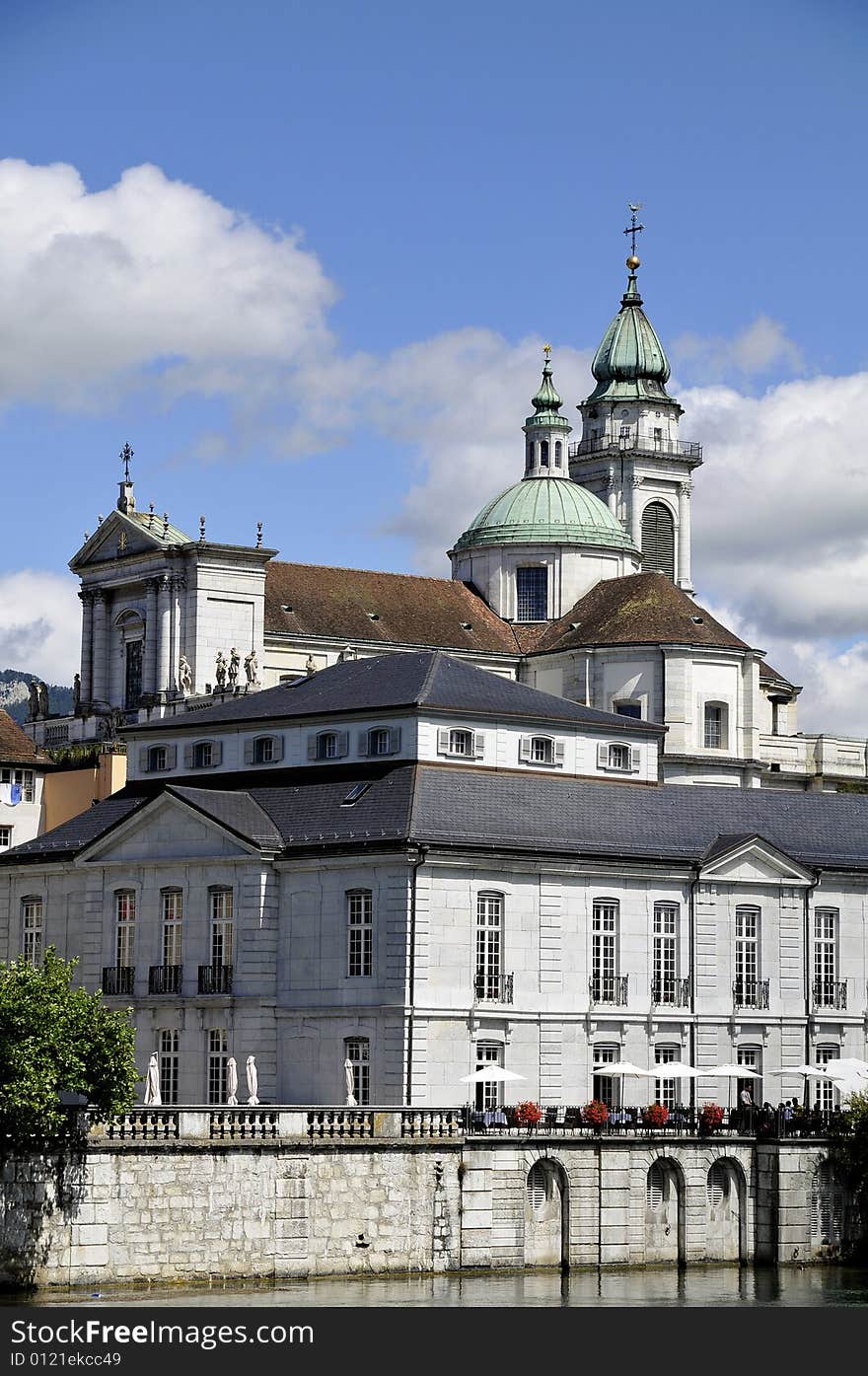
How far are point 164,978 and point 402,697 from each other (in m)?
11.0

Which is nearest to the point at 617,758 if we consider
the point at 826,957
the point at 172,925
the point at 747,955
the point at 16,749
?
the point at 747,955

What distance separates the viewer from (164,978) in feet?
298

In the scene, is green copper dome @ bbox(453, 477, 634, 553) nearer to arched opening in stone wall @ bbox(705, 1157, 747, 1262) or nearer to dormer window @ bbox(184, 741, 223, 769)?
dormer window @ bbox(184, 741, 223, 769)

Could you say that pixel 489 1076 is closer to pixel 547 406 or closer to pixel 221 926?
pixel 221 926

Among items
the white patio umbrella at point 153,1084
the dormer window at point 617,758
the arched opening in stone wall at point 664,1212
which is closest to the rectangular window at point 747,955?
the dormer window at point 617,758

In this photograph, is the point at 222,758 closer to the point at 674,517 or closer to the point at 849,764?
the point at 849,764

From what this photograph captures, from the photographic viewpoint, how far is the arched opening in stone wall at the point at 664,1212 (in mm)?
80375

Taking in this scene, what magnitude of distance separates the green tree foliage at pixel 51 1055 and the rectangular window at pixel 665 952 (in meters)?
19.1

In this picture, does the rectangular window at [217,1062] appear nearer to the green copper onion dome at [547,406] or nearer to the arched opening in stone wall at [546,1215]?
the arched opening in stone wall at [546,1215]

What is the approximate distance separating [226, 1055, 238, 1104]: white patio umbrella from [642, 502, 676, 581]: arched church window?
86871 millimetres

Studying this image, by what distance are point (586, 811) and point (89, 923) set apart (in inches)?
602

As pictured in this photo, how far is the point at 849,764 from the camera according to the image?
491ft

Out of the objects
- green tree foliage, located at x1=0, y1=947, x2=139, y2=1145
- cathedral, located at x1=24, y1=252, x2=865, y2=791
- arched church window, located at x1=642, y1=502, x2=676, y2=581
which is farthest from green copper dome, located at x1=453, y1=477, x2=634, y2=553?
green tree foliage, located at x1=0, y1=947, x2=139, y2=1145

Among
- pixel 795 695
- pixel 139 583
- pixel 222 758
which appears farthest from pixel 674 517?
pixel 222 758
